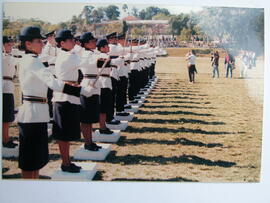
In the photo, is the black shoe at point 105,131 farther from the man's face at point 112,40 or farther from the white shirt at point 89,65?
the man's face at point 112,40

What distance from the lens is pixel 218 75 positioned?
402cm

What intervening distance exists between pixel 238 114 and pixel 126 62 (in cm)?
142

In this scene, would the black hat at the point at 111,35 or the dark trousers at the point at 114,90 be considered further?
the dark trousers at the point at 114,90

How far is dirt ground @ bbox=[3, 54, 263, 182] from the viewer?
3.69 m

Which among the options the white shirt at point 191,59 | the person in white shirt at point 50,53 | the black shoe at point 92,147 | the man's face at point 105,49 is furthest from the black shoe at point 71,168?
the white shirt at point 191,59

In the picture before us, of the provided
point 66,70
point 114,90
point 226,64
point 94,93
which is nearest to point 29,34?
point 66,70

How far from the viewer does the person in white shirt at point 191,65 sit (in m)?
3.95

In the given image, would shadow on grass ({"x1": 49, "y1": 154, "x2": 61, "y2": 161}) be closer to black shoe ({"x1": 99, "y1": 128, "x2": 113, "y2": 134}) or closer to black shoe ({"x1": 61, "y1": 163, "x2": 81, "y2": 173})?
black shoe ({"x1": 61, "y1": 163, "x2": 81, "y2": 173})

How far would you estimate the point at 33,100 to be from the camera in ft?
10.1

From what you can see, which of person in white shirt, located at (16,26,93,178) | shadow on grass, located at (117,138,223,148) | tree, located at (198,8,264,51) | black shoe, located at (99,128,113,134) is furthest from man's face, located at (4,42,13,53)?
tree, located at (198,8,264,51)

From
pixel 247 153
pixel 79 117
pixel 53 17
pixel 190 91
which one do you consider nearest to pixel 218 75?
pixel 190 91

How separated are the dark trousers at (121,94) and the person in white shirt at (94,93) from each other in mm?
563

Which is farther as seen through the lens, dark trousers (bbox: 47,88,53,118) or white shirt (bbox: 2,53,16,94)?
white shirt (bbox: 2,53,16,94)

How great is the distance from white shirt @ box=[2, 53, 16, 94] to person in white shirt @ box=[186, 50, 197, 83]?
1826 mm
